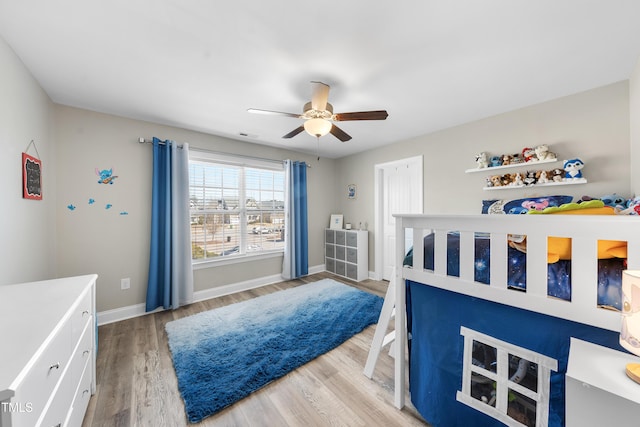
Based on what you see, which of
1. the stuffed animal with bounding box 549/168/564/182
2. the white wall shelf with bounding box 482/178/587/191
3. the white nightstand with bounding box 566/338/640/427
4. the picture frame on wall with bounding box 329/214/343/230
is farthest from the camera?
the picture frame on wall with bounding box 329/214/343/230

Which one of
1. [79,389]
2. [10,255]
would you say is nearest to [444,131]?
[79,389]

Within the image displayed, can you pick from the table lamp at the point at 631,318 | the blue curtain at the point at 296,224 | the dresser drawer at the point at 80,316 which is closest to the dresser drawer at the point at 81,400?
the dresser drawer at the point at 80,316

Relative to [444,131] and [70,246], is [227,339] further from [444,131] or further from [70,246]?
[444,131]

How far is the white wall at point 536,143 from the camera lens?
6.55 feet

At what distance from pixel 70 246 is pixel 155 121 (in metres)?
1.63

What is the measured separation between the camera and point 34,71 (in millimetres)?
1826

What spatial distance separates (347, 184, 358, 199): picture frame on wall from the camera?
14.4ft

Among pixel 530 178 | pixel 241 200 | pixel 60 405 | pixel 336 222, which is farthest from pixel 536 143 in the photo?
pixel 60 405

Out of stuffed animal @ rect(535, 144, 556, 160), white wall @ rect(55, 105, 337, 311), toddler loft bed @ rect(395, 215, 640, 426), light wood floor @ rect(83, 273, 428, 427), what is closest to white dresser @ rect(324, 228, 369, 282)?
light wood floor @ rect(83, 273, 428, 427)

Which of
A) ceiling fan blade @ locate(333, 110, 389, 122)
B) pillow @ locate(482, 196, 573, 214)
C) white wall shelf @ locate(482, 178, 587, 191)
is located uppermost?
ceiling fan blade @ locate(333, 110, 389, 122)

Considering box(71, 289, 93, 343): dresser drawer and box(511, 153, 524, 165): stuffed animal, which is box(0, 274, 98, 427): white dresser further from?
box(511, 153, 524, 165): stuffed animal

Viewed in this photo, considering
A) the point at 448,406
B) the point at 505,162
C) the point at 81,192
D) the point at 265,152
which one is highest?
the point at 265,152

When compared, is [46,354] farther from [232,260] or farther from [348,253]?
[348,253]

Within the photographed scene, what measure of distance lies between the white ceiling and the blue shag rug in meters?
2.30
